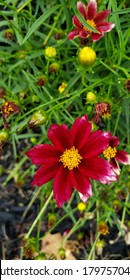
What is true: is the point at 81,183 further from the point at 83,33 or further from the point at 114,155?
the point at 83,33

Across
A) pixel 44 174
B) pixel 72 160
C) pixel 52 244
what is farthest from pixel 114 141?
pixel 52 244

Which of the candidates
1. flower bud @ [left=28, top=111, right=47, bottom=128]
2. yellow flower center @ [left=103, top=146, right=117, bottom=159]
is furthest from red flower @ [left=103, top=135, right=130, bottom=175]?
flower bud @ [left=28, top=111, right=47, bottom=128]

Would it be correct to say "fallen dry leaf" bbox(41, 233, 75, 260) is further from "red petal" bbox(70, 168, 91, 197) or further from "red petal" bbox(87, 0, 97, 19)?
"red petal" bbox(87, 0, 97, 19)

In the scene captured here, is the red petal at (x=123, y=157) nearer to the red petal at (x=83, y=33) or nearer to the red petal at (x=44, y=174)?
the red petal at (x=44, y=174)

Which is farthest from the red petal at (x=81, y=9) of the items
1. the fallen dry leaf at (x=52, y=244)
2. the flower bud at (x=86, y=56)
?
the fallen dry leaf at (x=52, y=244)

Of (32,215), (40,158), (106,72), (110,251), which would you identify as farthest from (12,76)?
(110,251)

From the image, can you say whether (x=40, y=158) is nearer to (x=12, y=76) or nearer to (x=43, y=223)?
(x=12, y=76)

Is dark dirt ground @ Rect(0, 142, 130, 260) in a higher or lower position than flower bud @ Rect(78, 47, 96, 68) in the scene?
lower

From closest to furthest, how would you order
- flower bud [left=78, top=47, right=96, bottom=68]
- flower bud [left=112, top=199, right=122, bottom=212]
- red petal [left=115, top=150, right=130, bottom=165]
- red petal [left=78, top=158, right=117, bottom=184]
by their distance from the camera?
flower bud [left=78, top=47, right=96, bottom=68] → red petal [left=78, top=158, right=117, bottom=184] → red petal [left=115, top=150, right=130, bottom=165] → flower bud [left=112, top=199, right=122, bottom=212]
